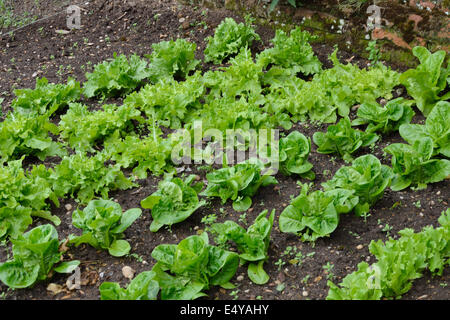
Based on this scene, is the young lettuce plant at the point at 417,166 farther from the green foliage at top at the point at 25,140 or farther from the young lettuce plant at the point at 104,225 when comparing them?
the green foliage at top at the point at 25,140

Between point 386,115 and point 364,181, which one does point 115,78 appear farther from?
point 364,181

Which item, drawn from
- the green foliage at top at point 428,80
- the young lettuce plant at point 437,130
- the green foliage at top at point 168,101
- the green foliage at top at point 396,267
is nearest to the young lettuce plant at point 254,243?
the green foliage at top at point 396,267

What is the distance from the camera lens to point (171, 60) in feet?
20.0

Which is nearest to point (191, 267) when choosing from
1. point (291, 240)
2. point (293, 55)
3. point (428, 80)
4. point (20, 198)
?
point (291, 240)

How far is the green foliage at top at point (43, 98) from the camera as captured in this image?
5633 mm

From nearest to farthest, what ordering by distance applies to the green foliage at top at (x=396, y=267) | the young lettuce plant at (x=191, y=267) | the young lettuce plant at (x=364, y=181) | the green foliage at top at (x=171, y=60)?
the green foliage at top at (x=396, y=267)
the young lettuce plant at (x=191, y=267)
the young lettuce plant at (x=364, y=181)
the green foliage at top at (x=171, y=60)

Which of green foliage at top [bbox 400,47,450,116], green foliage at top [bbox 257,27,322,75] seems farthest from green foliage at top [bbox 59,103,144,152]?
green foliage at top [bbox 400,47,450,116]

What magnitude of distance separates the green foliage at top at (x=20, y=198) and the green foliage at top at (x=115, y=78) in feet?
5.55

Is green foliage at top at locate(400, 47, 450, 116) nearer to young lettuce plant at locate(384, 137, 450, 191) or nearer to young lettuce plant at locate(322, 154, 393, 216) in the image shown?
young lettuce plant at locate(384, 137, 450, 191)

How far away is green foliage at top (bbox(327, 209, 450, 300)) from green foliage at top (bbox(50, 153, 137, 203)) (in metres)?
2.11

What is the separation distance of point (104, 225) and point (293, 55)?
307 centimetres

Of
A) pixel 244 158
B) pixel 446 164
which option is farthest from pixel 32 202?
pixel 446 164

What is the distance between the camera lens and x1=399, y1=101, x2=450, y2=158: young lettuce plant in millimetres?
4406

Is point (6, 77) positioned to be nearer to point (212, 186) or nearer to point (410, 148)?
point (212, 186)
